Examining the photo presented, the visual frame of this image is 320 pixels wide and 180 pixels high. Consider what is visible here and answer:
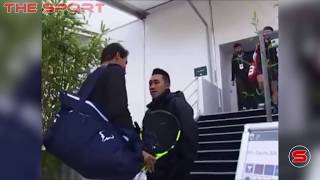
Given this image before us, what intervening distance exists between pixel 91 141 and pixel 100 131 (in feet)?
0.11

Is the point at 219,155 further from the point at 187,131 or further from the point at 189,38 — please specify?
the point at 189,38

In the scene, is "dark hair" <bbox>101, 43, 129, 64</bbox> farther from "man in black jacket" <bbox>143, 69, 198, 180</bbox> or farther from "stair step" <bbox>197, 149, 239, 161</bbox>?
"stair step" <bbox>197, 149, 239, 161</bbox>

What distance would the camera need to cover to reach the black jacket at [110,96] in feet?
3.10

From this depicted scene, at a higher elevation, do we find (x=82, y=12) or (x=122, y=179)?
(x=82, y=12)

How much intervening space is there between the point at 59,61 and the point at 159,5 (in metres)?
5.77

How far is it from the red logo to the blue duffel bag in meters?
0.50

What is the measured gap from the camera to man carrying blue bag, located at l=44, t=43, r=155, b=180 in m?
0.84

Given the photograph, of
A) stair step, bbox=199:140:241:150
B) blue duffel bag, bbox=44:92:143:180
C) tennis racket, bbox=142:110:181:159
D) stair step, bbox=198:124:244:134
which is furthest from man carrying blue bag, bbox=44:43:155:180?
stair step, bbox=198:124:244:134

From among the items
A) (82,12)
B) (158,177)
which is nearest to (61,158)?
(82,12)

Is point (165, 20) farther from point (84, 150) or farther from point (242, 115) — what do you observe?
point (84, 150)

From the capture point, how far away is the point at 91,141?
2.85 ft

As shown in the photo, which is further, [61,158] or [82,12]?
[82,12]

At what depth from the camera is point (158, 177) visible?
4.81ft

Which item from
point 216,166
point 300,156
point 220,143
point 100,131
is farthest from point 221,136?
point 300,156
